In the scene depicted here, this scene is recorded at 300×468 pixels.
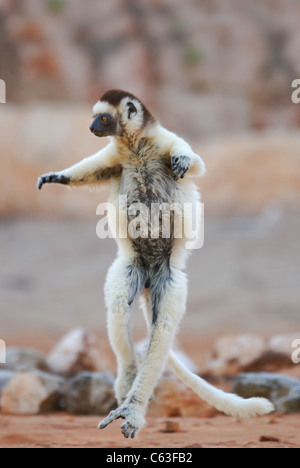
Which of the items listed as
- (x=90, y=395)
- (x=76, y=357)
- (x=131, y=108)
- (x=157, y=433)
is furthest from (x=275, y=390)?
(x=131, y=108)

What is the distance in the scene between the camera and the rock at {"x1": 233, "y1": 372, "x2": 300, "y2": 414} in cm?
530

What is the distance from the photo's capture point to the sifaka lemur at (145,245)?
3.90 metres

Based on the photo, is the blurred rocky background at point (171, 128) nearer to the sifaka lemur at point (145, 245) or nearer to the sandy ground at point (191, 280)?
the sandy ground at point (191, 280)

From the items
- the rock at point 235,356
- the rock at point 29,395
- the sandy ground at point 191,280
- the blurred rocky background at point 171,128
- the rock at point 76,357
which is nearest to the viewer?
the rock at point 29,395

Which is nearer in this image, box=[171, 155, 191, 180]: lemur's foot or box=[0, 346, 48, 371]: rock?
box=[171, 155, 191, 180]: lemur's foot

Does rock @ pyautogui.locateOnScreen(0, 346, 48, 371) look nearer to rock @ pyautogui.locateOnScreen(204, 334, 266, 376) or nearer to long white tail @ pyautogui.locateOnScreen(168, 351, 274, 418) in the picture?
rock @ pyautogui.locateOnScreen(204, 334, 266, 376)

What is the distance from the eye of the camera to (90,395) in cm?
554

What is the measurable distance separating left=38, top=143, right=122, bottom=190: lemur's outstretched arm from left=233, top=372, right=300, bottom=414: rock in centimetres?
231

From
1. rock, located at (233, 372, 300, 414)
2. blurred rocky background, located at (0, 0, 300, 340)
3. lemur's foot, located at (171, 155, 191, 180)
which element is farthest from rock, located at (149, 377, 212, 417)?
blurred rocky background, located at (0, 0, 300, 340)

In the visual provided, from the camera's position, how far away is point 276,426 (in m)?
4.68

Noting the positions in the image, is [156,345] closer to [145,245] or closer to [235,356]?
[145,245]

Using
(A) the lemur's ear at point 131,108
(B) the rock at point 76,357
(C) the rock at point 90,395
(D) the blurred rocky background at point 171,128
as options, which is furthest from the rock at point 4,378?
(D) the blurred rocky background at point 171,128

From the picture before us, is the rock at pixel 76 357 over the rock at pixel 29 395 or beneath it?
over

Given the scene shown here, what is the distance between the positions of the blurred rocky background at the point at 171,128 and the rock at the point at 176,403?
4.63m
